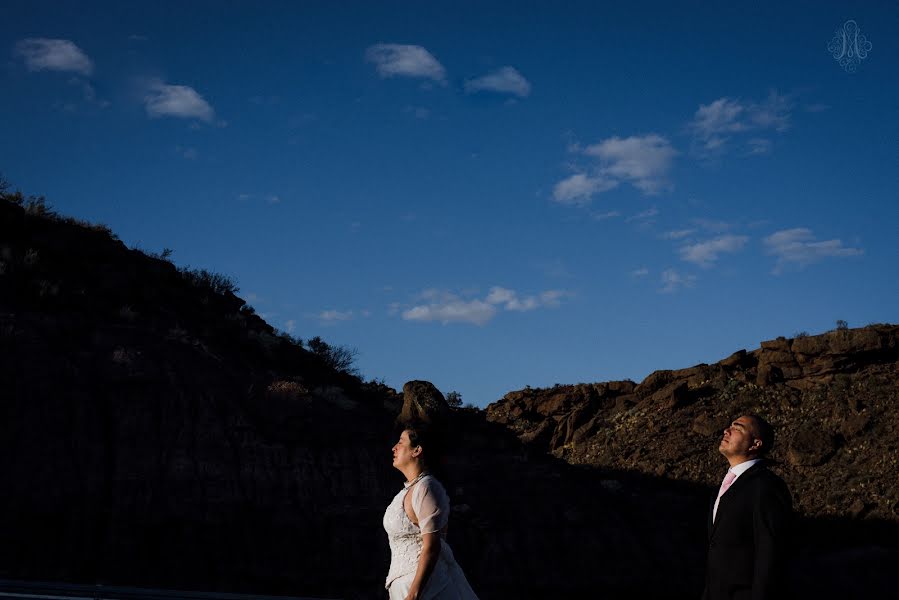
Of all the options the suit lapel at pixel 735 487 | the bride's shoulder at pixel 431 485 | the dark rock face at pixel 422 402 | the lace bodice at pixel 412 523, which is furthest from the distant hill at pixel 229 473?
the suit lapel at pixel 735 487

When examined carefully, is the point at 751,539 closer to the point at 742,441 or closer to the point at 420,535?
the point at 742,441

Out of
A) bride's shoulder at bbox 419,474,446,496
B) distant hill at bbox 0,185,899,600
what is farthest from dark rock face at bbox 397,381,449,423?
bride's shoulder at bbox 419,474,446,496

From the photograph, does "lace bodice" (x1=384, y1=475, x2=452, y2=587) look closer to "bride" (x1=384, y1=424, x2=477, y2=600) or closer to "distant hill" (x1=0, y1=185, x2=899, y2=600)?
"bride" (x1=384, y1=424, x2=477, y2=600)

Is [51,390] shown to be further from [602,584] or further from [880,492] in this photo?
[880,492]

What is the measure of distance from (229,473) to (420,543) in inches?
501

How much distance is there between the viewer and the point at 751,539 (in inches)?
181

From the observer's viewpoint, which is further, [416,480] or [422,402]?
[422,402]

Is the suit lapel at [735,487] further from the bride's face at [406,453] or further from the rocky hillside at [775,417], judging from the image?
the rocky hillside at [775,417]

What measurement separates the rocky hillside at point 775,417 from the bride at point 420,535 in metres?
28.8

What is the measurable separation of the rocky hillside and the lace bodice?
28.9 meters

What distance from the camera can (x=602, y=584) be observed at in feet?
62.5

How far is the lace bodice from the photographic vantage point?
448 cm

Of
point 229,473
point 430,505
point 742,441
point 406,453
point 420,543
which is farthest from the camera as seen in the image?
point 229,473

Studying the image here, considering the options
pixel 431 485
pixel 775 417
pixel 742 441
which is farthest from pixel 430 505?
pixel 775 417
